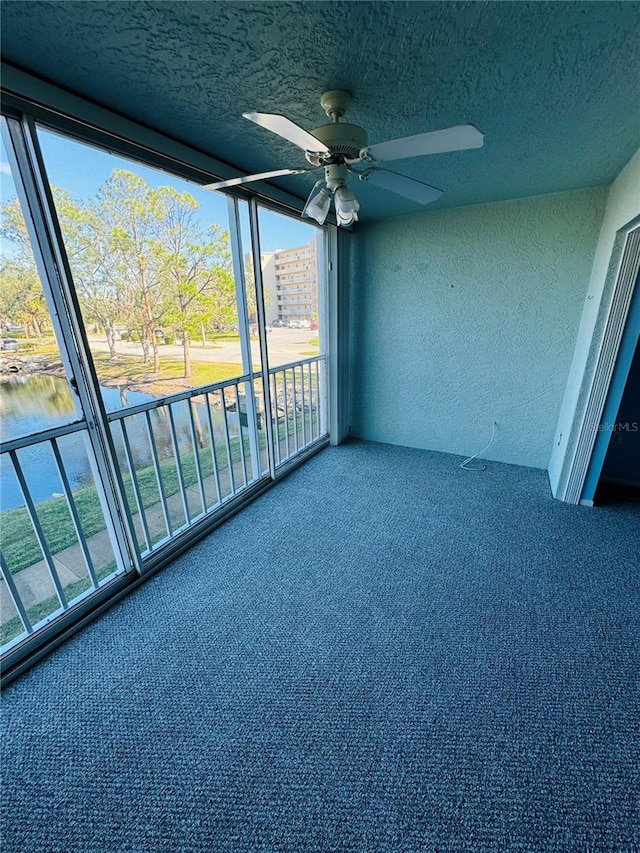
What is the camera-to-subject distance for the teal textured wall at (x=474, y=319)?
2.63 m

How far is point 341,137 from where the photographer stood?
130cm

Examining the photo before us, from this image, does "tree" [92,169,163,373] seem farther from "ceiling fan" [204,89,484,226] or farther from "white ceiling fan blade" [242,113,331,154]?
"white ceiling fan blade" [242,113,331,154]

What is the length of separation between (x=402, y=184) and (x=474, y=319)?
5.90ft

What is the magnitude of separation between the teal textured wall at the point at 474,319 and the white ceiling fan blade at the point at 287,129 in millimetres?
2035

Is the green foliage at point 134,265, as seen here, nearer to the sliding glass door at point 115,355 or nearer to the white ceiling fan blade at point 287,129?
the sliding glass door at point 115,355

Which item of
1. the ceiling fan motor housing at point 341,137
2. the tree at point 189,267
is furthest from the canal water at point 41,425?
the ceiling fan motor housing at point 341,137

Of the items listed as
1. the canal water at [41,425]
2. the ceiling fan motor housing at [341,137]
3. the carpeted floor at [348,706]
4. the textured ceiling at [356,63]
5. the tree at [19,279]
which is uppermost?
the textured ceiling at [356,63]

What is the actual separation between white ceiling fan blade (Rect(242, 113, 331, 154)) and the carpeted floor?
6.41ft

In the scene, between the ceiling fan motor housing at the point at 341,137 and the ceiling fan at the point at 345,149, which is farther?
the ceiling fan motor housing at the point at 341,137

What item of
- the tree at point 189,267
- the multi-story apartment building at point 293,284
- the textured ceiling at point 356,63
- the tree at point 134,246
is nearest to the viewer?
the textured ceiling at point 356,63

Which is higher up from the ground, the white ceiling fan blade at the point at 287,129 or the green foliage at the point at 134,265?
the white ceiling fan blade at the point at 287,129

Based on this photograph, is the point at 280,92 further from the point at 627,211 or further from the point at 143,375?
the point at 627,211

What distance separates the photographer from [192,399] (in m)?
2.23

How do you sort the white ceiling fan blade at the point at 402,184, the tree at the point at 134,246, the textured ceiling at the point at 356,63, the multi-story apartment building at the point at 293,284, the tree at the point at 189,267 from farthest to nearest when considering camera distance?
the multi-story apartment building at the point at 293,284 → the tree at the point at 189,267 → the tree at the point at 134,246 → the white ceiling fan blade at the point at 402,184 → the textured ceiling at the point at 356,63
